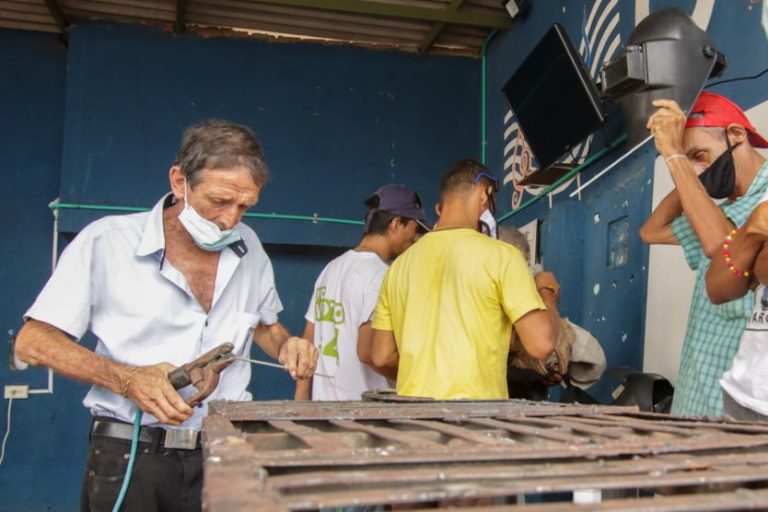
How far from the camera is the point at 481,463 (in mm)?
851

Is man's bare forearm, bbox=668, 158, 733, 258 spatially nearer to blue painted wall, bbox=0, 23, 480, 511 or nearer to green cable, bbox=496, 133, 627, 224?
green cable, bbox=496, 133, 627, 224

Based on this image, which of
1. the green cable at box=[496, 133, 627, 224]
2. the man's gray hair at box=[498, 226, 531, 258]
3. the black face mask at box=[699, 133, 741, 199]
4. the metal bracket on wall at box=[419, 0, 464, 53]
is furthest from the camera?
the metal bracket on wall at box=[419, 0, 464, 53]

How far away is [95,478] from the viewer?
1815 mm

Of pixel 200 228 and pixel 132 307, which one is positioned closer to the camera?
pixel 132 307

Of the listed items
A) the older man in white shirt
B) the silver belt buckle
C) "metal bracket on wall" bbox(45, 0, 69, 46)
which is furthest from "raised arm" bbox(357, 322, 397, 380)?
"metal bracket on wall" bbox(45, 0, 69, 46)

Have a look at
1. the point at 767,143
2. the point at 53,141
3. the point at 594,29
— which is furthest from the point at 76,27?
the point at 767,143

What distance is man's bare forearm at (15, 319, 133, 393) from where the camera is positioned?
1727 mm

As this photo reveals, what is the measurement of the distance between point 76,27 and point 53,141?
33.2 inches

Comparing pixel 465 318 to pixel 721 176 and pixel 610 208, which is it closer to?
pixel 721 176

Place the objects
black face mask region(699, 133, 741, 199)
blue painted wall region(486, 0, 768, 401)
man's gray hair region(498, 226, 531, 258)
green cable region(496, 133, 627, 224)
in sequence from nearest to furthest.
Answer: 1. black face mask region(699, 133, 741, 199)
2. blue painted wall region(486, 0, 768, 401)
3. man's gray hair region(498, 226, 531, 258)
4. green cable region(496, 133, 627, 224)

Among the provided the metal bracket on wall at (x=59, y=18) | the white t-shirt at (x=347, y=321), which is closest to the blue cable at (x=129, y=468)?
the white t-shirt at (x=347, y=321)

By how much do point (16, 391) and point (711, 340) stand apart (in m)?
4.74

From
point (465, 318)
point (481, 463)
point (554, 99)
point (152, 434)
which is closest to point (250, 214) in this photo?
point (554, 99)

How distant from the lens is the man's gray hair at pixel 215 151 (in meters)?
2.00
